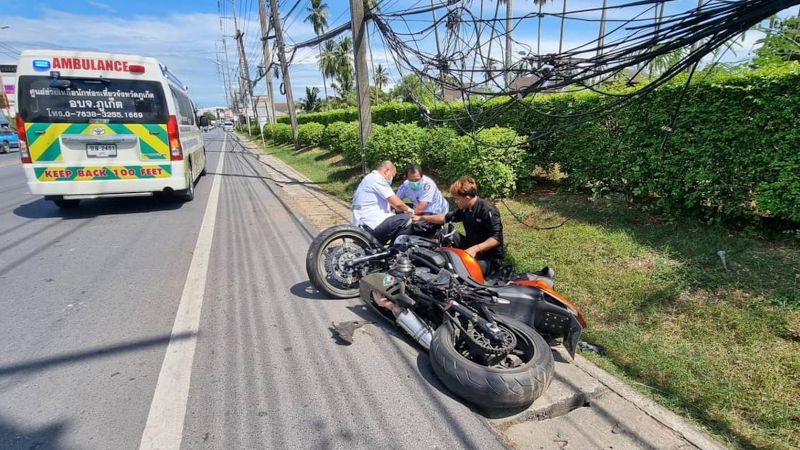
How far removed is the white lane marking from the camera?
222 centimetres

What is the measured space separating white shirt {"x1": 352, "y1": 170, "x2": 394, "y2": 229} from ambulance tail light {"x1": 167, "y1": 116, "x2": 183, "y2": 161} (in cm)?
437

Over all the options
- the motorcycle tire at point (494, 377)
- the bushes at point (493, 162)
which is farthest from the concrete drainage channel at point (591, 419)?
the bushes at point (493, 162)

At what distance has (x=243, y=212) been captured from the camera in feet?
26.0

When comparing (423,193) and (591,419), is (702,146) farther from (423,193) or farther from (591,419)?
(591,419)

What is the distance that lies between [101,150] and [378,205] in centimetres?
519

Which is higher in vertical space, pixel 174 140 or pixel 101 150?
pixel 174 140

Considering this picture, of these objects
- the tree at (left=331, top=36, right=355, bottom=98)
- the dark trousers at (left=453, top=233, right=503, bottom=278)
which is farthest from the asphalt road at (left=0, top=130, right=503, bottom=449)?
the tree at (left=331, top=36, right=355, bottom=98)

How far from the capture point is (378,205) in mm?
4734

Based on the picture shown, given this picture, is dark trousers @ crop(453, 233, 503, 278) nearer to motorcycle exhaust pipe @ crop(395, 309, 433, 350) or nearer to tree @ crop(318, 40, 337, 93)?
motorcycle exhaust pipe @ crop(395, 309, 433, 350)

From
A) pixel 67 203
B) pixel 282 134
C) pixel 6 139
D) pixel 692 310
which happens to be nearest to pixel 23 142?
pixel 67 203

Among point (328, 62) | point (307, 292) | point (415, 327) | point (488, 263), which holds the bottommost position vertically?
point (307, 292)

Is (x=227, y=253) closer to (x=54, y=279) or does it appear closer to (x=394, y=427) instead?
(x=54, y=279)

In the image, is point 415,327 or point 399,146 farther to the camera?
point 399,146

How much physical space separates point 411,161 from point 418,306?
672cm
